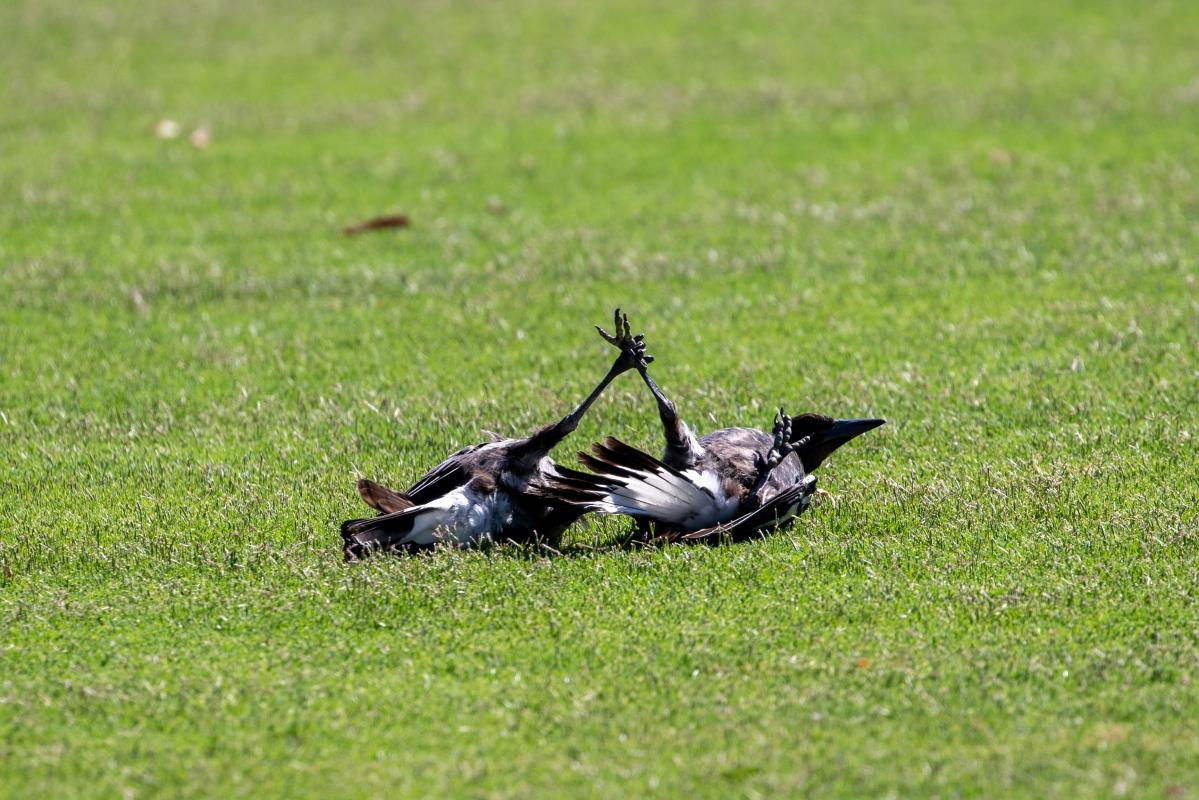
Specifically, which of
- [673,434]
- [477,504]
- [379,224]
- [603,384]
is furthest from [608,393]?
[379,224]

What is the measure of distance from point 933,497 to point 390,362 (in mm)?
3863

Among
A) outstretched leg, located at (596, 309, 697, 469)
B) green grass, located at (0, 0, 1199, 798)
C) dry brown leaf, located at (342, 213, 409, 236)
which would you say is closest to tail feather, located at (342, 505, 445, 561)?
green grass, located at (0, 0, 1199, 798)

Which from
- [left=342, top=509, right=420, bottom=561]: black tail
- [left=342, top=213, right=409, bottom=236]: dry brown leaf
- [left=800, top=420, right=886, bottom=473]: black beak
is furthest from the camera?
[left=342, top=213, right=409, bottom=236]: dry brown leaf

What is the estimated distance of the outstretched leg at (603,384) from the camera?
6238 millimetres

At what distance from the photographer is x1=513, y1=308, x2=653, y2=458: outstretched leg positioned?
6238mm

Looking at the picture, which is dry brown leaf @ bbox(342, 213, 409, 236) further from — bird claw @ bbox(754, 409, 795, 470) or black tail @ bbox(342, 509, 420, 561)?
bird claw @ bbox(754, 409, 795, 470)

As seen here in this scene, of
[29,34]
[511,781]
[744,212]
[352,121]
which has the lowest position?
[511,781]

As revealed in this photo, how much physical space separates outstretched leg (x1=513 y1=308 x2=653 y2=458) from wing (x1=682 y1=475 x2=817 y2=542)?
27.8 inches

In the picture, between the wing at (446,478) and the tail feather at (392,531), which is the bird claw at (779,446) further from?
the tail feather at (392,531)

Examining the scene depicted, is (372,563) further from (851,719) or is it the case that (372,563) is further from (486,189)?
(486,189)

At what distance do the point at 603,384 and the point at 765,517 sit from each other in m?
0.90

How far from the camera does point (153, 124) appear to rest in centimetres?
1566

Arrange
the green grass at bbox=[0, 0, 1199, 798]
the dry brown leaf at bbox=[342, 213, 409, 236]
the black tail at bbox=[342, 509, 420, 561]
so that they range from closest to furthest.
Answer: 1. the green grass at bbox=[0, 0, 1199, 798]
2. the black tail at bbox=[342, 509, 420, 561]
3. the dry brown leaf at bbox=[342, 213, 409, 236]

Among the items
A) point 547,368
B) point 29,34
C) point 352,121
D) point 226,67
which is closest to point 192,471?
point 547,368
